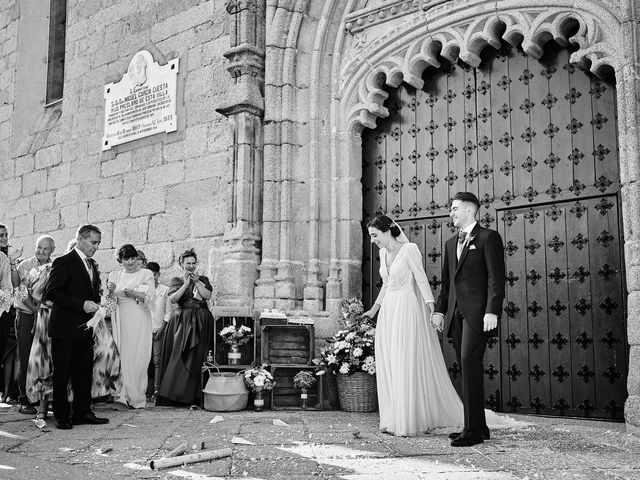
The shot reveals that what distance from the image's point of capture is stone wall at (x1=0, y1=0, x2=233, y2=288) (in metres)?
8.48

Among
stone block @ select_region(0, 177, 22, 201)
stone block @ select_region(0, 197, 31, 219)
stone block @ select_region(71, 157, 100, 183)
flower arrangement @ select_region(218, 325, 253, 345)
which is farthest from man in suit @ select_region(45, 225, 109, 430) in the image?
stone block @ select_region(0, 177, 22, 201)

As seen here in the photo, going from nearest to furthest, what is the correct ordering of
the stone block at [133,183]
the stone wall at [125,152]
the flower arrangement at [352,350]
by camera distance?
the flower arrangement at [352,350]
the stone wall at [125,152]
the stone block at [133,183]

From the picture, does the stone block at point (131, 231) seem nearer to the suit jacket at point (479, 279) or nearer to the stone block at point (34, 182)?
the stone block at point (34, 182)

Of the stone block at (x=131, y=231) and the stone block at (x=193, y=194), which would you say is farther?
the stone block at (x=131, y=231)

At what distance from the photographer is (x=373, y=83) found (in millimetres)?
7562

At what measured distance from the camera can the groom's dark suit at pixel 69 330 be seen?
543 cm

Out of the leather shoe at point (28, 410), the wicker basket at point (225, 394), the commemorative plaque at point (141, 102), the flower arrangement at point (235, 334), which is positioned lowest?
the leather shoe at point (28, 410)

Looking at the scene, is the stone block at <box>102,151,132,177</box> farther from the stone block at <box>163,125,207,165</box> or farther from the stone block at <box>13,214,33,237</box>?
the stone block at <box>13,214,33,237</box>

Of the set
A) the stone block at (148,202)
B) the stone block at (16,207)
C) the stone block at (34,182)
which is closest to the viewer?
the stone block at (148,202)

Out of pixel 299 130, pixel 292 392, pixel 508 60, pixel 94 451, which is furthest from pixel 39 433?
pixel 508 60

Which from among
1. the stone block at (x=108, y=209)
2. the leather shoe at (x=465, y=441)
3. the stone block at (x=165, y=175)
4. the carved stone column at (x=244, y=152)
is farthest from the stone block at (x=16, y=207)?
the leather shoe at (x=465, y=441)

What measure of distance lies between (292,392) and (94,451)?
269cm

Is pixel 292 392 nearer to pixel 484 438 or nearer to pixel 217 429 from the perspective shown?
pixel 217 429

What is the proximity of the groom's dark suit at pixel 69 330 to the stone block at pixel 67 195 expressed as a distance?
4730 mm
